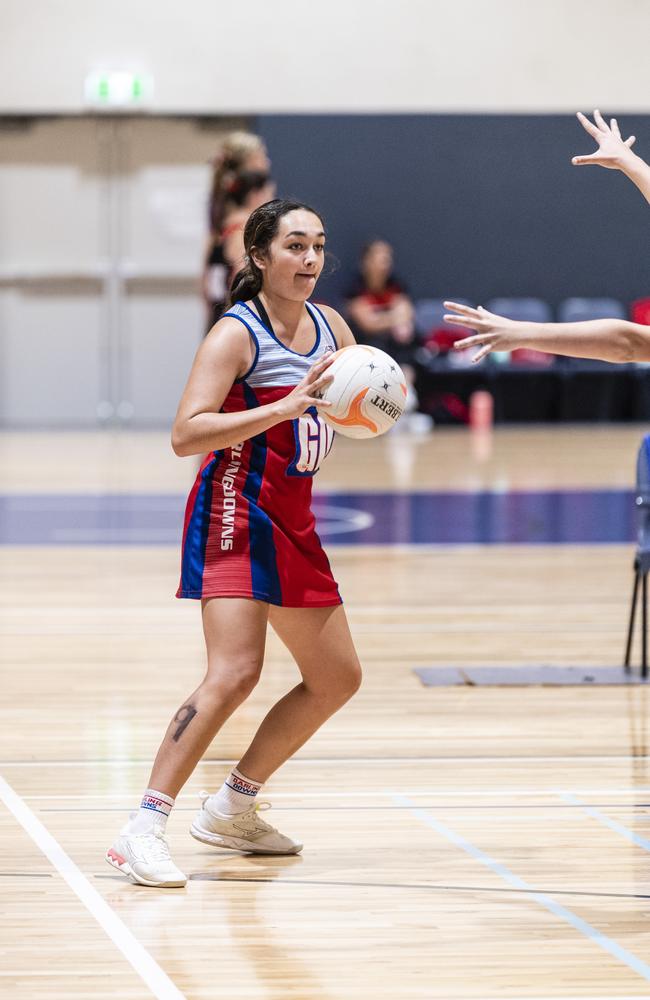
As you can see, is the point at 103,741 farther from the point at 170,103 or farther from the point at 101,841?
the point at 170,103

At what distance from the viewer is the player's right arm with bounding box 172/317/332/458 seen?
3621mm

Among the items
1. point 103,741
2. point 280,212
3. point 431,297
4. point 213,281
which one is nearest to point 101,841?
point 103,741

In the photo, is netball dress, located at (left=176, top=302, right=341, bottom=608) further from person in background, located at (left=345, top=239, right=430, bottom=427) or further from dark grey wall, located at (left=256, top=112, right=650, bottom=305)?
dark grey wall, located at (left=256, top=112, right=650, bottom=305)

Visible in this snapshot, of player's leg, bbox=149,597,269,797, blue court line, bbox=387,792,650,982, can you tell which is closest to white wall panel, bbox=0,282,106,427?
blue court line, bbox=387,792,650,982

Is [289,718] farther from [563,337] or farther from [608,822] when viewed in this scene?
[563,337]

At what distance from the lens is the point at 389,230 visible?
19.0 metres

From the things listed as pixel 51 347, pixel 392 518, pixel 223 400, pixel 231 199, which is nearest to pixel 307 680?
pixel 223 400

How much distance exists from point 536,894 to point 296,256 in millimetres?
1611

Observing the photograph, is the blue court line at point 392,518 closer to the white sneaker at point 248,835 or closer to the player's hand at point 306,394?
the white sneaker at point 248,835

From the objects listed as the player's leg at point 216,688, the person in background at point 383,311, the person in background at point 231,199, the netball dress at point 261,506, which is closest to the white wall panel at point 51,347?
the person in background at point 383,311

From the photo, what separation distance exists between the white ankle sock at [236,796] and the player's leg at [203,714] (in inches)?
8.8

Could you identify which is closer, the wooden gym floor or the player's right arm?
the wooden gym floor

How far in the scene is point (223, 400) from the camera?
12.7ft

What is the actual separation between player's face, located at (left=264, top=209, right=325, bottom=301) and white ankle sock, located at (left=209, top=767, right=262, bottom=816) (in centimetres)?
122
